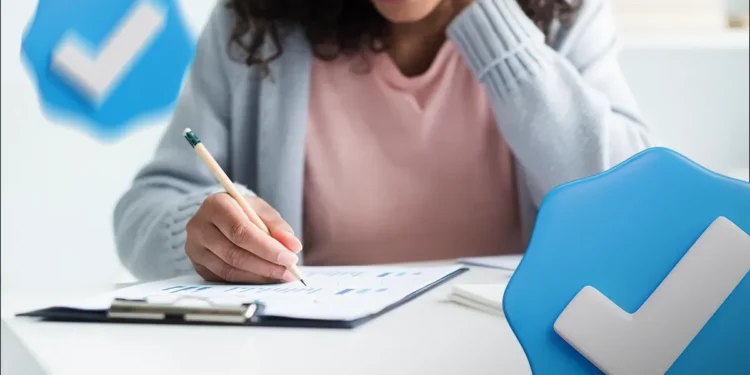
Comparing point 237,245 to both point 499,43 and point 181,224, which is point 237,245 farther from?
point 499,43

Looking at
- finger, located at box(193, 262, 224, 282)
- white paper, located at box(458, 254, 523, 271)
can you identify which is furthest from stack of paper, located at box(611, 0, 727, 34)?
finger, located at box(193, 262, 224, 282)

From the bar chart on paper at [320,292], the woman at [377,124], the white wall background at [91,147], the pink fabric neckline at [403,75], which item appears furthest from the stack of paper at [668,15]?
the bar chart on paper at [320,292]

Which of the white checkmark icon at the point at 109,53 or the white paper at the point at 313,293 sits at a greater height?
the white checkmark icon at the point at 109,53

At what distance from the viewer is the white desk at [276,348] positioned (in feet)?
1.14

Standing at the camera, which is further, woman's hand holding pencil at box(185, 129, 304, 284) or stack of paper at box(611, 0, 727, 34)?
stack of paper at box(611, 0, 727, 34)

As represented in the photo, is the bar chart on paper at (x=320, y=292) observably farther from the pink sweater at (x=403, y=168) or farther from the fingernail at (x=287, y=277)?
the pink sweater at (x=403, y=168)

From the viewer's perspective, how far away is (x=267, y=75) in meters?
0.85

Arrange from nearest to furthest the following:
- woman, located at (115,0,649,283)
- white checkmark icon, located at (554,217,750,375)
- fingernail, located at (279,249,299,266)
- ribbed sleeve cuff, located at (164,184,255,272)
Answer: white checkmark icon, located at (554,217,750,375)
fingernail, located at (279,249,299,266)
ribbed sleeve cuff, located at (164,184,255,272)
woman, located at (115,0,649,283)

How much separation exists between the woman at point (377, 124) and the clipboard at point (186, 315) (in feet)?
1.01

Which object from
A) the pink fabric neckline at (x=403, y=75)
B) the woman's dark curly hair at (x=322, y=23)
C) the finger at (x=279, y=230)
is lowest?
the finger at (x=279, y=230)

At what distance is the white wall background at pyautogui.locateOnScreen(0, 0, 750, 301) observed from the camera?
1290mm

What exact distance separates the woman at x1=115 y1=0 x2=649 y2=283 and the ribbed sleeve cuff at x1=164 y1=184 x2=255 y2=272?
0.09m

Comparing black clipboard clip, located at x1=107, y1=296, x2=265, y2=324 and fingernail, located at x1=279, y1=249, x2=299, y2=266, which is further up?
black clipboard clip, located at x1=107, y1=296, x2=265, y2=324

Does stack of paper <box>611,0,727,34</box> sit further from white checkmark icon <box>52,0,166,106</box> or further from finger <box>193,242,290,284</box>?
finger <box>193,242,290,284</box>
